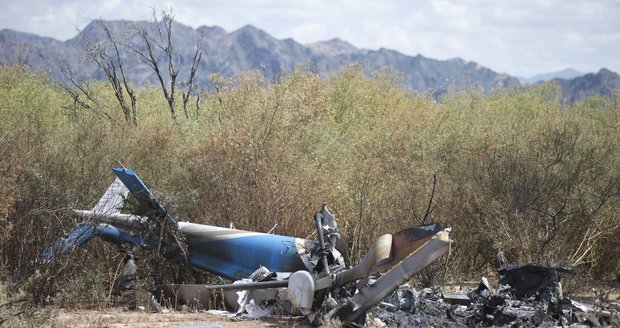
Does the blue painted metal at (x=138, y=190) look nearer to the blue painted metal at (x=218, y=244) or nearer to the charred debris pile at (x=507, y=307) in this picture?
the blue painted metal at (x=218, y=244)

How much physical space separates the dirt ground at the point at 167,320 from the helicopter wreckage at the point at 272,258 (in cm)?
28

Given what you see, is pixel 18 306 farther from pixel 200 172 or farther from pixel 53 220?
pixel 200 172

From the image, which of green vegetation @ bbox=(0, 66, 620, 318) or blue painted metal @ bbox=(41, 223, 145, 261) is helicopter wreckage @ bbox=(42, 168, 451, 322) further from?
green vegetation @ bbox=(0, 66, 620, 318)

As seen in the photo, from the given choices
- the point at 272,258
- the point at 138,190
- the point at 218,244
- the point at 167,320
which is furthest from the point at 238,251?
the point at 138,190

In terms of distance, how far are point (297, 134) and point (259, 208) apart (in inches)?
128

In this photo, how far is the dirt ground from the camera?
1207 centimetres

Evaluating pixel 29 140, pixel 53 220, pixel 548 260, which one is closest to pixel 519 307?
pixel 548 260

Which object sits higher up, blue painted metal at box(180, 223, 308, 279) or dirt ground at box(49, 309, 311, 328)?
blue painted metal at box(180, 223, 308, 279)

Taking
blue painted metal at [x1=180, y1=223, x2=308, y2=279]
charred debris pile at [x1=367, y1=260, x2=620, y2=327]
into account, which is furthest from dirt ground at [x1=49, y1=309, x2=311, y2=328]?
charred debris pile at [x1=367, y1=260, x2=620, y2=327]

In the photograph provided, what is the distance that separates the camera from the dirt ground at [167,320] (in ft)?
39.6

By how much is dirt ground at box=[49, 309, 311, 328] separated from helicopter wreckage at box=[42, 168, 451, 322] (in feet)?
0.92

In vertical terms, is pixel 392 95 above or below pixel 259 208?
above

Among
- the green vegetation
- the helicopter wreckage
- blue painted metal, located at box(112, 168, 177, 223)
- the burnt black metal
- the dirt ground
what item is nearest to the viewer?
the helicopter wreckage

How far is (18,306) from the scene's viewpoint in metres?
11.3
